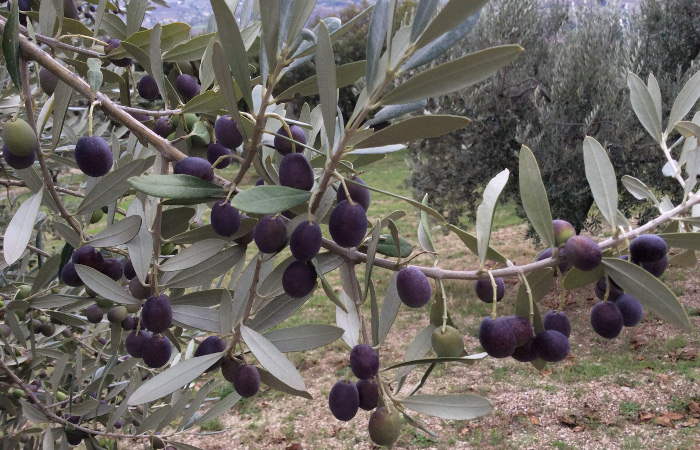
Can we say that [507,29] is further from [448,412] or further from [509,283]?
[448,412]

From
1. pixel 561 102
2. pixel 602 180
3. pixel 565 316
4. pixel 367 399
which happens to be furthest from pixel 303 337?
pixel 561 102

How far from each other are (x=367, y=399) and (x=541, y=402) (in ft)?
12.4

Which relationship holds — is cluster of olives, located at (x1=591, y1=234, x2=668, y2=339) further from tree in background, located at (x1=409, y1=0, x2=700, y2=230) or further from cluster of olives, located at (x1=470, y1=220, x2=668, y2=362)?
tree in background, located at (x1=409, y1=0, x2=700, y2=230)

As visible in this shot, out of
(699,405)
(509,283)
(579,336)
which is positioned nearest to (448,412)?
(699,405)

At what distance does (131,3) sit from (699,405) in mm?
4296

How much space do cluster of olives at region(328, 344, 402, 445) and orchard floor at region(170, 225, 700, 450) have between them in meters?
3.02

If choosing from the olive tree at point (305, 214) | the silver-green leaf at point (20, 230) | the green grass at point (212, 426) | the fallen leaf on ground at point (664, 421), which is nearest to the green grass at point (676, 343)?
the fallen leaf on ground at point (664, 421)

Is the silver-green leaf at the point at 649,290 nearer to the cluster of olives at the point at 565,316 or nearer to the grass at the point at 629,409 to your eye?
the cluster of olives at the point at 565,316

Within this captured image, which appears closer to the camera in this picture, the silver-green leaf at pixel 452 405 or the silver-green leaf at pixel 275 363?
the silver-green leaf at pixel 275 363

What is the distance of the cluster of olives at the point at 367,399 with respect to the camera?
75 cm

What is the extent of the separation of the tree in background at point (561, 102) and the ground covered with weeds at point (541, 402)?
1.44 metres

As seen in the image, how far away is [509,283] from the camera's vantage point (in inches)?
260

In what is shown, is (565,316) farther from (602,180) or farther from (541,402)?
(541,402)

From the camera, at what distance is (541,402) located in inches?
162
